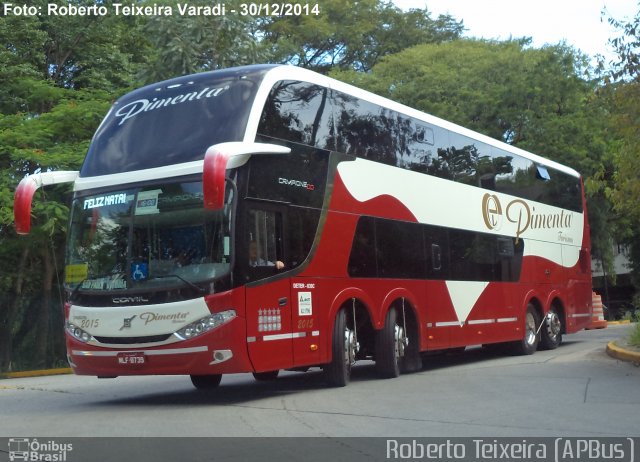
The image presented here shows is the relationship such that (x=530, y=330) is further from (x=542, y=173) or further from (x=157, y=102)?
(x=157, y=102)

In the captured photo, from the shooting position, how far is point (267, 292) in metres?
10.8

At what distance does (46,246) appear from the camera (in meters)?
24.8

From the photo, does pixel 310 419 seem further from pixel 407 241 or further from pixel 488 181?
pixel 488 181

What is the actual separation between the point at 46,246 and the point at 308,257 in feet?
50.1

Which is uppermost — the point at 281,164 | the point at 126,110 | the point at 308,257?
the point at 126,110

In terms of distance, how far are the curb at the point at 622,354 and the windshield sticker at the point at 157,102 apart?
326 inches

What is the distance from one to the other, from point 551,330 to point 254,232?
1120 centimetres

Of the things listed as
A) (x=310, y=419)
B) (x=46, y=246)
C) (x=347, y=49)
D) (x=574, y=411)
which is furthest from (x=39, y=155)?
(x=347, y=49)

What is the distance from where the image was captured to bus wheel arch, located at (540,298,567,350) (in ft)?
64.2

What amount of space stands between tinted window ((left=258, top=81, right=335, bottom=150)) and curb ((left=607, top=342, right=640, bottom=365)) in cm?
640

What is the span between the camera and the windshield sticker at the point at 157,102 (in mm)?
11297

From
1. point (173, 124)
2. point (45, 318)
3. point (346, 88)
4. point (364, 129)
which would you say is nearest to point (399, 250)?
point (364, 129)

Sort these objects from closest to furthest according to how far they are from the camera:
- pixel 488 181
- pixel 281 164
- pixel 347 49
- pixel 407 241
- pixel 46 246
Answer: pixel 281 164 → pixel 407 241 → pixel 488 181 → pixel 46 246 → pixel 347 49
